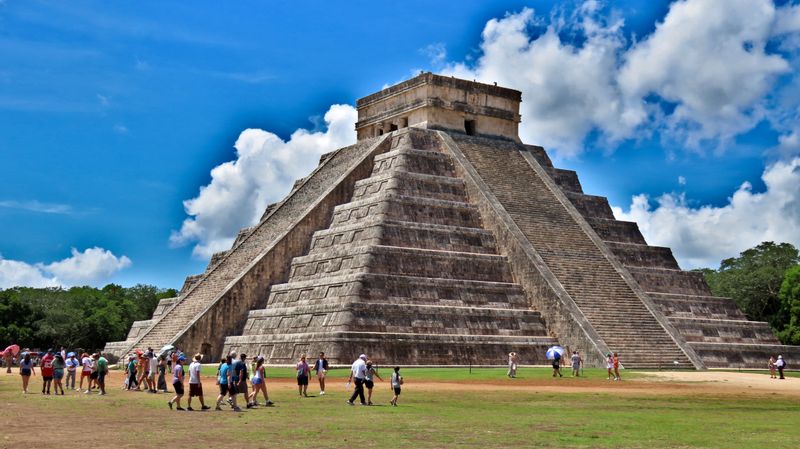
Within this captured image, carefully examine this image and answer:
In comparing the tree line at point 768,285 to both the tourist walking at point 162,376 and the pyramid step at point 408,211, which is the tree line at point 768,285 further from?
the tourist walking at point 162,376

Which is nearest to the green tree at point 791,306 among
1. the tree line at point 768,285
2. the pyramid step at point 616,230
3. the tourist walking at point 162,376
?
the tree line at point 768,285

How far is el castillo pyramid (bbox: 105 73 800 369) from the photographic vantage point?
110ft

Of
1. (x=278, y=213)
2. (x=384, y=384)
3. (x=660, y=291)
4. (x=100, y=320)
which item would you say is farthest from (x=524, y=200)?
(x=100, y=320)

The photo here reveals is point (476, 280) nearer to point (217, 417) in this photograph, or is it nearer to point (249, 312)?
point (249, 312)

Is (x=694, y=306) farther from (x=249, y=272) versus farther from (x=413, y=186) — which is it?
(x=249, y=272)

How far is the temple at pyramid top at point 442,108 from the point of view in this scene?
45375 millimetres

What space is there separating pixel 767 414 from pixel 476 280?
18.4 meters

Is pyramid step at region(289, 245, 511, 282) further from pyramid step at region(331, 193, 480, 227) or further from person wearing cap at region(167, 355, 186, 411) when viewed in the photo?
person wearing cap at region(167, 355, 186, 411)

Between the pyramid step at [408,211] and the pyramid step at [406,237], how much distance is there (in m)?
0.87

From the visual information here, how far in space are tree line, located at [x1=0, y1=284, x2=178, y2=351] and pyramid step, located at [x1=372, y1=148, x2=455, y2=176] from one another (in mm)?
31062

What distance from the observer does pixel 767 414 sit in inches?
733

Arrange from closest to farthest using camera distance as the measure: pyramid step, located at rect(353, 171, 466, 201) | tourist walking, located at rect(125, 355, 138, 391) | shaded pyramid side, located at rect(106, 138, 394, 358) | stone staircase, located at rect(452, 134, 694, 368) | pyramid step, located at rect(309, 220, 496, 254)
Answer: tourist walking, located at rect(125, 355, 138, 391)
stone staircase, located at rect(452, 134, 694, 368)
pyramid step, located at rect(309, 220, 496, 254)
shaded pyramid side, located at rect(106, 138, 394, 358)
pyramid step, located at rect(353, 171, 466, 201)

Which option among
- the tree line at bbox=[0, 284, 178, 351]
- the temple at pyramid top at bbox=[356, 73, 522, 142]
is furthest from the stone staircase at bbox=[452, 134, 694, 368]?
the tree line at bbox=[0, 284, 178, 351]

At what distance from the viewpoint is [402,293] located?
112 ft
